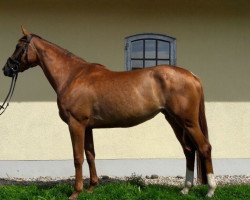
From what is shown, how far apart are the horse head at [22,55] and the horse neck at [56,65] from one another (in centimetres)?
9

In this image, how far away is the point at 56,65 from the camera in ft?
20.2

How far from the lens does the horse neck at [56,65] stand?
6.13m

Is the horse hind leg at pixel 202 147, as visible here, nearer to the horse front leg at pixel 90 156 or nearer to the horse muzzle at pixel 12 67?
the horse front leg at pixel 90 156

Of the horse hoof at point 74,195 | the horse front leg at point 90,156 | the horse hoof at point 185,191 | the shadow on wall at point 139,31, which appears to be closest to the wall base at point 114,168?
the shadow on wall at point 139,31

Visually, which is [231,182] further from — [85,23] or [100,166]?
[85,23]

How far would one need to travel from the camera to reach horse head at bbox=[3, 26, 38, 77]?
20.0 feet

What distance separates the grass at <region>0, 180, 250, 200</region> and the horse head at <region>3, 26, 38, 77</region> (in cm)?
165

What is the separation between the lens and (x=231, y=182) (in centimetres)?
764

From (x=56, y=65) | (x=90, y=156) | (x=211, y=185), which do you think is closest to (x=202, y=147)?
(x=211, y=185)

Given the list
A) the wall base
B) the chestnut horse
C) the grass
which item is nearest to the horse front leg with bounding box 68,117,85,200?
the chestnut horse

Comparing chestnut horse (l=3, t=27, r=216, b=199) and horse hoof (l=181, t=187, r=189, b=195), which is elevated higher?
chestnut horse (l=3, t=27, r=216, b=199)

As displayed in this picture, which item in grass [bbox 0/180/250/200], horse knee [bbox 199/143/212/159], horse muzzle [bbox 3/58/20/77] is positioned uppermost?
horse muzzle [bbox 3/58/20/77]

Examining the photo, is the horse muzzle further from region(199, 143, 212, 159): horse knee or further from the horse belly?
region(199, 143, 212, 159): horse knee

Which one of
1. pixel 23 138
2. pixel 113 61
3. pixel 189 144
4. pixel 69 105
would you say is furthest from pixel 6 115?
pixel 189 144
